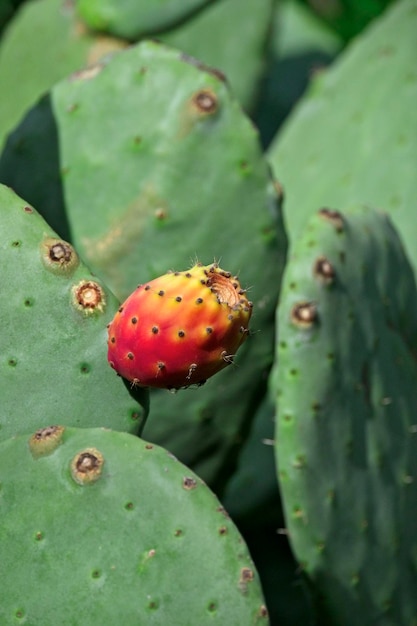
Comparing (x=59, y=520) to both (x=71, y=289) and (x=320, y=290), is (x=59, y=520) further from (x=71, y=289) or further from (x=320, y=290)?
(x=320, y=290)

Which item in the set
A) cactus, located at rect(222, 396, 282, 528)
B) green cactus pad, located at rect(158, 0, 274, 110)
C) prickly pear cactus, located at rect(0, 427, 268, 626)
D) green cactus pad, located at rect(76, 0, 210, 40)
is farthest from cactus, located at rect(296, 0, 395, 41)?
prickly pear cactus, located at rect(0, 427, 268, 626)

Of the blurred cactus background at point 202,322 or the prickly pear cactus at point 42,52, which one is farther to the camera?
the prickly pear cactus at point 42,52

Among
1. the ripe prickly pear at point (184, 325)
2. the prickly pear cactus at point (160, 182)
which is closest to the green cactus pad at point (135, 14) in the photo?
the prickly pear cactus at point (160, 182)

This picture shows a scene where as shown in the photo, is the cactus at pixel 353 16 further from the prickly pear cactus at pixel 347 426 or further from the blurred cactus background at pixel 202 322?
the prickly pear cactus at pixel 347 426

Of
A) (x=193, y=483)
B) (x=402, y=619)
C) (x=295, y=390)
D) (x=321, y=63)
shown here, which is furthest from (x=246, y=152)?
(x=321, y=63)

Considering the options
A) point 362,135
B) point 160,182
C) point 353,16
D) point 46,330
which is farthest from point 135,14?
point 353,16

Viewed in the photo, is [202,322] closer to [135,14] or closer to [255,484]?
[255,484]

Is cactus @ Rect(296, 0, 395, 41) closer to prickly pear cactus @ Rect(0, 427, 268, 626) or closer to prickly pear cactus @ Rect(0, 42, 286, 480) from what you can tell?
prickly pear cactus @ Rect(0, 42, 286, 480)
